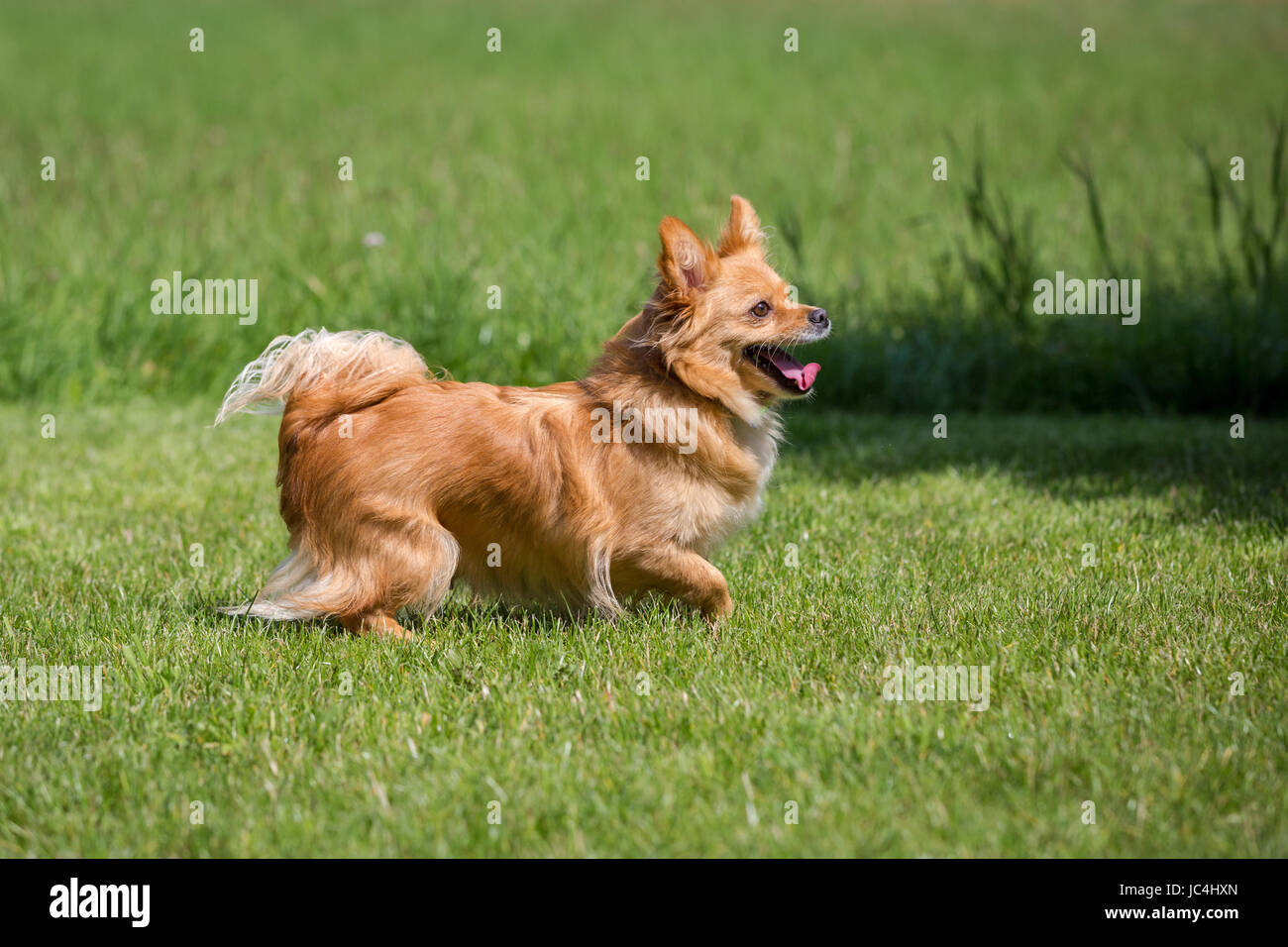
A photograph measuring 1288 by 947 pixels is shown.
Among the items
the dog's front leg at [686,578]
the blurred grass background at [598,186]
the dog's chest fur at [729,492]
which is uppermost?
the blurred grass background at [598,186]

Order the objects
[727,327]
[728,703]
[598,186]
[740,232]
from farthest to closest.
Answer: [598,186], [740,232], [727,327], [728,703]

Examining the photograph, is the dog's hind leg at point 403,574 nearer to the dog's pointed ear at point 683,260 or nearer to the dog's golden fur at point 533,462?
the dog's golden fur at point 533,462

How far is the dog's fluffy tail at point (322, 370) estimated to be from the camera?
3.97m

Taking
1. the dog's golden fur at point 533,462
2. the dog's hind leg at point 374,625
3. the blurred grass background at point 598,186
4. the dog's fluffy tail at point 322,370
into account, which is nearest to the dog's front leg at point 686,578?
A: the dog's golden fur at point 533,462

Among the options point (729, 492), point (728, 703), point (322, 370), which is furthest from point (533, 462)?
point (728, 703)

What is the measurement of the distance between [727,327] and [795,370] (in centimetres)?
29

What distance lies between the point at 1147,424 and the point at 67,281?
787cm

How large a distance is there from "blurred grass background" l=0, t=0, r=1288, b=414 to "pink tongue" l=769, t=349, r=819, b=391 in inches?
105

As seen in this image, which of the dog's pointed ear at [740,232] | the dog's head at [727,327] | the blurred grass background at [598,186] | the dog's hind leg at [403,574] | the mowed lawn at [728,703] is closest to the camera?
the mowed lawn at [728,703]

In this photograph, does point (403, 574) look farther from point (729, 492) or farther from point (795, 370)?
point (795, 370)

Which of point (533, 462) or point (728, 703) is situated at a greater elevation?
point (533, 462)

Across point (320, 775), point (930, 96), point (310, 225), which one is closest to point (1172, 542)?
point (320, 775)

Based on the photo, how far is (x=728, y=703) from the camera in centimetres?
338
